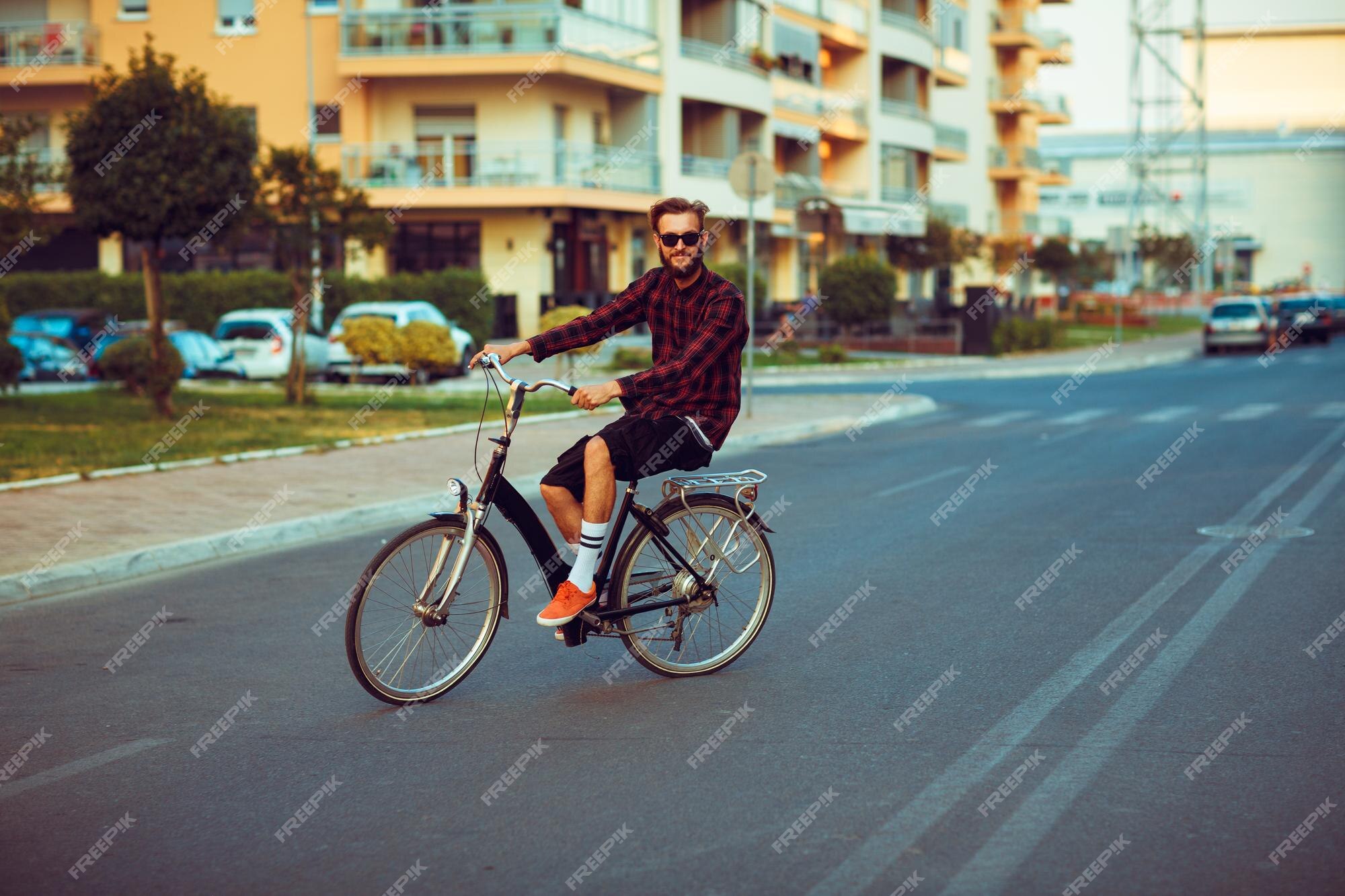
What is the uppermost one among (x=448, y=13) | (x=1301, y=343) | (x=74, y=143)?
(x=448, y=13)

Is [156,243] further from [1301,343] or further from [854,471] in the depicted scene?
[1301,343]

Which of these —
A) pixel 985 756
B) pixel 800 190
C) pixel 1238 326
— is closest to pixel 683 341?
pixel 985 756

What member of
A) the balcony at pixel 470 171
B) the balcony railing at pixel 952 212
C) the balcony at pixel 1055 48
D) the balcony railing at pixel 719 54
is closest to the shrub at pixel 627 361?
the balcony at pixel 470 171

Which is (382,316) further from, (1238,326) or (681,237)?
(1238,326)

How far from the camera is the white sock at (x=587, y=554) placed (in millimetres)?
6207

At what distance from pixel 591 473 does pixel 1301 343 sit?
4955 centimetres

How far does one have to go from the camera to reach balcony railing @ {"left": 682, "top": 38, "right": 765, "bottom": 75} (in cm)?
4581

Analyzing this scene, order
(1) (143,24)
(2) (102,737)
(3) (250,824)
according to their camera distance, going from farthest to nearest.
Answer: (1) (143,24) → (2) (102,737) → (3) (250,824)

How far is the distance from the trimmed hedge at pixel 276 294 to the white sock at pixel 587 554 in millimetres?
30547

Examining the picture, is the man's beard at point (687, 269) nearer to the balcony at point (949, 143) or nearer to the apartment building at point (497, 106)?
the apartment building at point (497, 106)

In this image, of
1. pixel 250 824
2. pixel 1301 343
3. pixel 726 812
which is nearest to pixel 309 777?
pixel 250 824

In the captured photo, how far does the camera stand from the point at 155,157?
1766 cm

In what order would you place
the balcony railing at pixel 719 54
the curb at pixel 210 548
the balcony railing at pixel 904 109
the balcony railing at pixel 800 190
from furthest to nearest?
1. the balcony railing at pixel 904 109
2. the balcony railing at pixel 800 190
3. the balcony railing at pixel 719 54
4. the curb at pixel 210 548

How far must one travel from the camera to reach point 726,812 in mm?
4832
